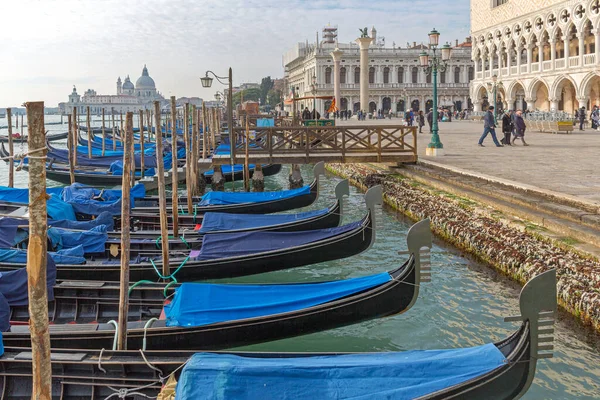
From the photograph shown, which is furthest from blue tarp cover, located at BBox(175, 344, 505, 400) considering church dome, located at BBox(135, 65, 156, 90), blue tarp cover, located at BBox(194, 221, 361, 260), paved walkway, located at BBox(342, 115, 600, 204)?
church dome, located at BBox(135, 65, 156, 90)

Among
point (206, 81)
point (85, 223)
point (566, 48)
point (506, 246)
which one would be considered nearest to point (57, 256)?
point (85, 223)

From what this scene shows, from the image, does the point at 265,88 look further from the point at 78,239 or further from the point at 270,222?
the point at 78,239

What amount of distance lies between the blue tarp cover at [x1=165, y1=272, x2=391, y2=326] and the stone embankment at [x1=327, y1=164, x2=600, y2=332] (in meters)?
2.01

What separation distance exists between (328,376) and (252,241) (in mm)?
3557

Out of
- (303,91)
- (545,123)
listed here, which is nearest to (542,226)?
(545,123)

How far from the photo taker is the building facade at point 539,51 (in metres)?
26.1

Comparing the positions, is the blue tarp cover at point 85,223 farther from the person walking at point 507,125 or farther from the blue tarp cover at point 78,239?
the person walking at point 507,125

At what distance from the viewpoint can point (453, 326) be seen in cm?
583

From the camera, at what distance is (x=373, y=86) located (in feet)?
179

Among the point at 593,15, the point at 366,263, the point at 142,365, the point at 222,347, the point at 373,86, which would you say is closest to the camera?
the point at 142,365

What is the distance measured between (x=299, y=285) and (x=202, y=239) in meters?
2.54

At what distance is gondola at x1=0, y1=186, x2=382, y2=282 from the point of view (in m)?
6.01

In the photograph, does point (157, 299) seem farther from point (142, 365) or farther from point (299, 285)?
point (142, 365)

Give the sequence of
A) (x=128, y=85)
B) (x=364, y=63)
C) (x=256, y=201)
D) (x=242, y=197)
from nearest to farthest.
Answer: (x=256, y=201) < (x=242, y=197) < (x=364, y=63) < (x=128, y=85)
